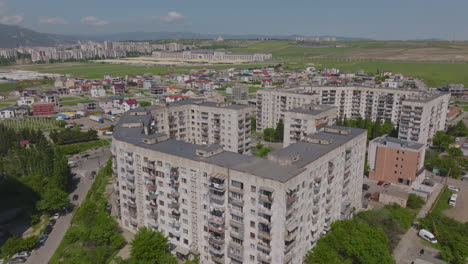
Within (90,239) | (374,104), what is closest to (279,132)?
(374,104)

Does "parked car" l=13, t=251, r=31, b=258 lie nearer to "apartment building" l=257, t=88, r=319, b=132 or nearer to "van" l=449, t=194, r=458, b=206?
"van" l=449, t=194, r=458, b=206

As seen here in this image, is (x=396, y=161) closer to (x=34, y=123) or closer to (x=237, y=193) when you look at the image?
(x=237, y=193)

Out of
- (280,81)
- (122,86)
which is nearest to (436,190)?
(280,81)

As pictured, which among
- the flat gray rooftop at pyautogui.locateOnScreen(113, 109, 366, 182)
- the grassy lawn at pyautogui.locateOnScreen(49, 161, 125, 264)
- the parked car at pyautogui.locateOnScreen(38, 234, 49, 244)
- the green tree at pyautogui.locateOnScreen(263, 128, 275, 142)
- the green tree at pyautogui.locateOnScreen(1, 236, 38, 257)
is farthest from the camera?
the green tree at pyautogui.locateOnScreen(263, 128, 275, 142)

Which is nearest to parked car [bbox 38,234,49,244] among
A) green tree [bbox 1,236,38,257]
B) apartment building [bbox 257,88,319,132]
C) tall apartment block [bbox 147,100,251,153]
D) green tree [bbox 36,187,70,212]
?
green tree [bbox 1,236,38,257]

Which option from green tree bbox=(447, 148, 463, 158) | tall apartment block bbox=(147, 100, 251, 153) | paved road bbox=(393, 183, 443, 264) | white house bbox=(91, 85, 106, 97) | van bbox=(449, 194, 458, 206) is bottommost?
paved road bbox=(393, 183, 443, 264)

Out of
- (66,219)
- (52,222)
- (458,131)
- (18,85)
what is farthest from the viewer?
(18,85)
